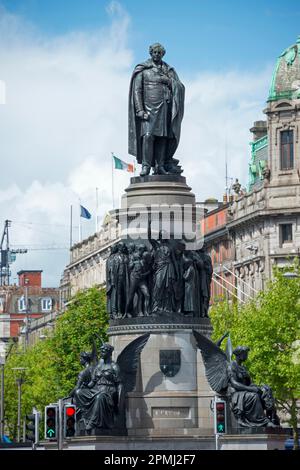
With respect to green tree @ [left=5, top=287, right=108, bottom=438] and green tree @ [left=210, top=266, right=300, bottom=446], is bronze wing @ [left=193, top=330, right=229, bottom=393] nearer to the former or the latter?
green tree @ [left=210, top=266, right=300, bottom=446]

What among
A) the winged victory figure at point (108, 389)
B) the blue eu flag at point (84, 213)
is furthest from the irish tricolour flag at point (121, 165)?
the winged victory figure at point (108, 389)

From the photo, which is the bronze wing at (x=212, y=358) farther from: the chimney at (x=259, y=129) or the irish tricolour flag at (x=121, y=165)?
the chimney at (x=259, y=129)

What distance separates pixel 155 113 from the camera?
65062 mm

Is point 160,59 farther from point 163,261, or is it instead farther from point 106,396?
point 106,396

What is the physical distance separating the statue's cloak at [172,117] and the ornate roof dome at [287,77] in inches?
3298

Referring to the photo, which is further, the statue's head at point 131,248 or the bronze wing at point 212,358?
the statue's head at point 131,248

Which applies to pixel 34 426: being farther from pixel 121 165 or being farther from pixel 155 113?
pixel 121 165

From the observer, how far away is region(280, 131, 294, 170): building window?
14862cm

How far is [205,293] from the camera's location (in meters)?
63.8

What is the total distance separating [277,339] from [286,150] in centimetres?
4453

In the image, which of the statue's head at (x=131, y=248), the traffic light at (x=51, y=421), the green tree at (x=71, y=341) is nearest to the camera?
the traffic light at (x=51, y=421)

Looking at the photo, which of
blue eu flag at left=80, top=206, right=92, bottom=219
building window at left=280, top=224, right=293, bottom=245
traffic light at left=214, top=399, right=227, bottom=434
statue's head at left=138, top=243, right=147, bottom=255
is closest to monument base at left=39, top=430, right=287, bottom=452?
traffic light at left=214, top=399, right=227, bottom=434

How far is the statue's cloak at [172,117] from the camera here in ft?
213

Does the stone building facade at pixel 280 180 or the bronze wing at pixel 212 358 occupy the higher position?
the stone building facade at pixel 280 180
